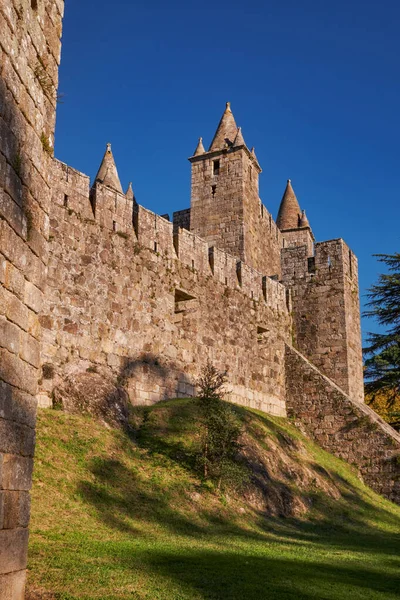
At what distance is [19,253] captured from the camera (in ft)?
20.5

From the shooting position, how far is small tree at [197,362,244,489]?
1495 centimetres

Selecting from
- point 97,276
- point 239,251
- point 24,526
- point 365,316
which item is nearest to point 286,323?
point 239,251

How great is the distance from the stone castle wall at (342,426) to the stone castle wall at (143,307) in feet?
2.13

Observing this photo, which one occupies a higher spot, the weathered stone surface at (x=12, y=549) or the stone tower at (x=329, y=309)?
the stone tower at (x=329, y=309)

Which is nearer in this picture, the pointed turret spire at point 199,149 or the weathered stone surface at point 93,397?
the weathered stone surface at point 93,397

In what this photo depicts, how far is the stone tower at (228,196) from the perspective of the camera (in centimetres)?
2847

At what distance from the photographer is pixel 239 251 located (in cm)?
2805

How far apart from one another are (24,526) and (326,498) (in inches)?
519

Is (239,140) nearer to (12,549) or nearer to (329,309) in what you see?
(329,309)

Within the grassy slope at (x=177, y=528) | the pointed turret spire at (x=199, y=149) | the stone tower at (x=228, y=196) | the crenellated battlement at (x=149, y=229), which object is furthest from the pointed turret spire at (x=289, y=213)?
the grassy slope at (x=177, y=528)

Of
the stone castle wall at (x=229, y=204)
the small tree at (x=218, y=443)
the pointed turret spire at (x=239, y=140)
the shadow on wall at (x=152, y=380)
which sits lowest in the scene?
the small tree at (x=218, y=443)

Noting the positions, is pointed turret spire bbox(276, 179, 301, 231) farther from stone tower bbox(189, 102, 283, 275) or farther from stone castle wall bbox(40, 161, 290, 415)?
stone castle wall bbox(40, 161, 290, 415)

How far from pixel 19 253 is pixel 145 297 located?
38.3 feet

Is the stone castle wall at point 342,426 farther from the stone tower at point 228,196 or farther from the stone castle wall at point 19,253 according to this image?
the stone castle wall at point 19,253
